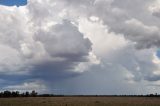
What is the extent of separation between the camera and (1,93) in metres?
186

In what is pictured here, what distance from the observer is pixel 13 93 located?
627ft

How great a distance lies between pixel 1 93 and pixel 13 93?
742 centimetres

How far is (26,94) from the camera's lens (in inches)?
7682

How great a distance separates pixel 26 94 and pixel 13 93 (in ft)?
25.4

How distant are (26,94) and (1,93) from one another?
15094 millimetres
